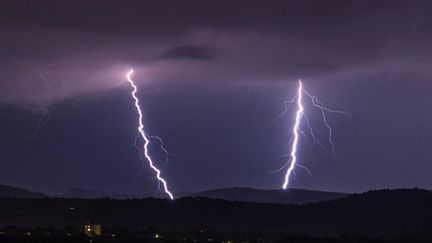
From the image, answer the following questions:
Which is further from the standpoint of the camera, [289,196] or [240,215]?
[289,196]

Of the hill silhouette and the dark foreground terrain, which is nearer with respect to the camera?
the dark foreground terrain

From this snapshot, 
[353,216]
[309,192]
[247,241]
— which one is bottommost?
[247,241]

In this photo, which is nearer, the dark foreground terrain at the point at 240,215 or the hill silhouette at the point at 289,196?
the dark foreground terrain at the point at 240,215

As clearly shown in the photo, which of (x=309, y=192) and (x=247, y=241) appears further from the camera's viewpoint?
(x=309, y=192)

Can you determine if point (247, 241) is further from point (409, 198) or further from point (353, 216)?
point (409, 198)

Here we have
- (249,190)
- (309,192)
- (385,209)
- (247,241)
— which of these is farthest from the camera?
(249,190)

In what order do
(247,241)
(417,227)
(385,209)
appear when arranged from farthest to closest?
(385,209) → (417,227) → (247,241)

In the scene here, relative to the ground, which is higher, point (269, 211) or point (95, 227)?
point (269, 211)

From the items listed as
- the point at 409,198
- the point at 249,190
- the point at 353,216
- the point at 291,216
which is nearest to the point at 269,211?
the point at 291,216
